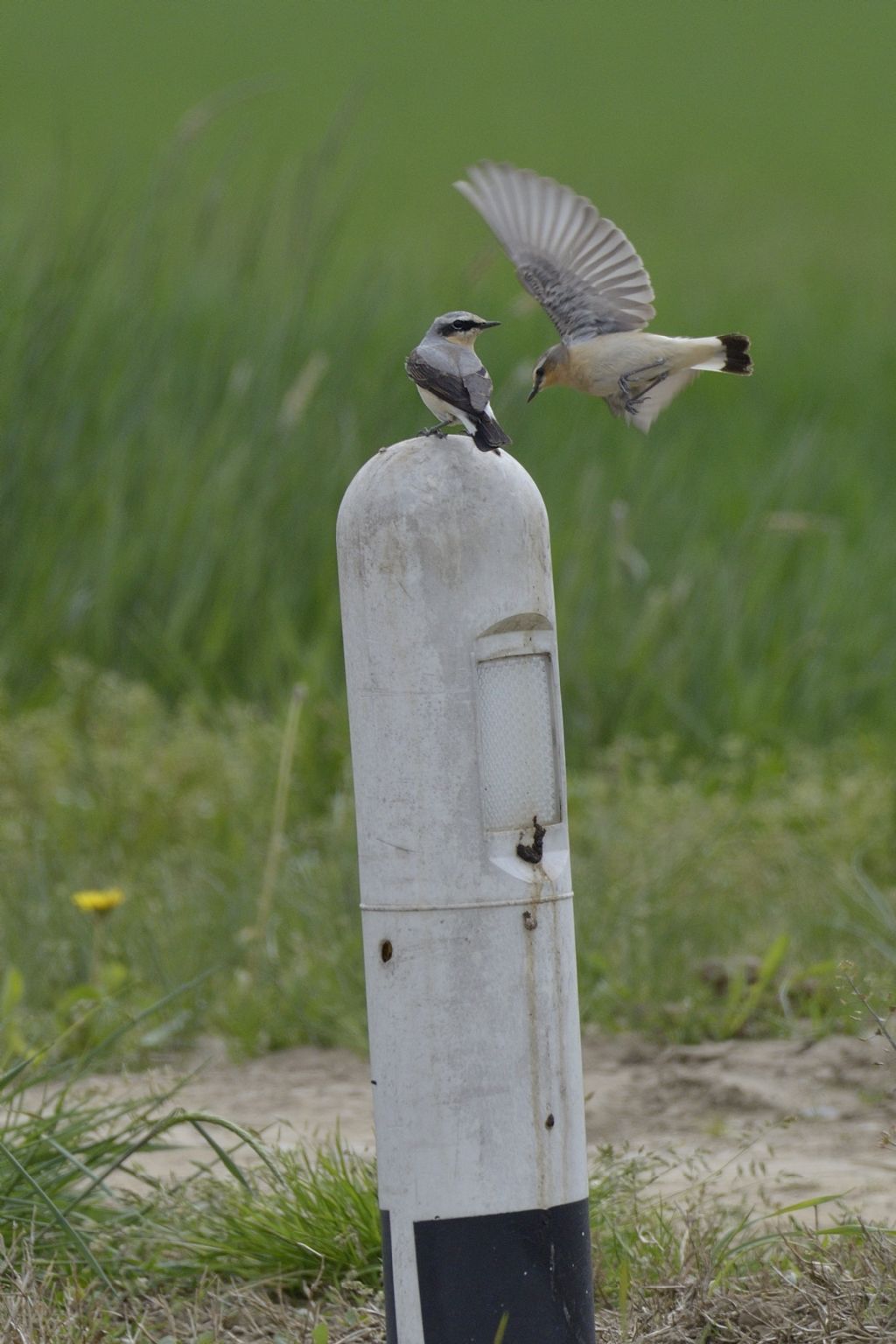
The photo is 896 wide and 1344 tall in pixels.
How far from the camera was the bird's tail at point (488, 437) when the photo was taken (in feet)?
6.95

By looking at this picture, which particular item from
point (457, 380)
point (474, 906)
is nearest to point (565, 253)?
point (457, 380)

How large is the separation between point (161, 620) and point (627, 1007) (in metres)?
3.11

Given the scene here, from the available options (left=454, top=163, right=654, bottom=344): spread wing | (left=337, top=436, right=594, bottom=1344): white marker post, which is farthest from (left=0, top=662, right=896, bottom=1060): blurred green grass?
(left=454, top=163, right=654, bottom=344): spread wing

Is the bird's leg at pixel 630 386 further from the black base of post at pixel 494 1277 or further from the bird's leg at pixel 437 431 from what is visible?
the black base of post at pixel 494 1277

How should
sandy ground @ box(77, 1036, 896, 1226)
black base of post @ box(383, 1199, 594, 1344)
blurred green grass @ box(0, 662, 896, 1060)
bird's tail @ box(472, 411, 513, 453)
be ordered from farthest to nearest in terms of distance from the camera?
blurred green grass @ box(0, 662, 896, 1060)
sandy ground @ box(77, 1036, 896, 1226)
bird's tail @ box(472, 411, 513, 453)
black base of post @ box(383, 1199, 594, 1344)

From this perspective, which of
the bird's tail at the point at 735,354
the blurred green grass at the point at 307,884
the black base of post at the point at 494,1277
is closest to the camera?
the black base of post at the point at 494,1277

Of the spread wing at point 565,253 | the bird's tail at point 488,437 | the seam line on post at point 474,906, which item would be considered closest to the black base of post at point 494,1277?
the seam line on post at point 474,906

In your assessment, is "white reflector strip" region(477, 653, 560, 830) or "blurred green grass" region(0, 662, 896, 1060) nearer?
"white reflector strip" region(477, 653, 560, 830)

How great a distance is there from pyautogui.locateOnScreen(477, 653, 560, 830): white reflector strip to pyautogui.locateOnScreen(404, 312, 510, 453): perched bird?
10.8 inches

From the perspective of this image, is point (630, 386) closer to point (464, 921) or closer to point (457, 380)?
point (457, 380)

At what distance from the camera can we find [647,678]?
646 cm

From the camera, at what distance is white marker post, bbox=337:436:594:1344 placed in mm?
2014

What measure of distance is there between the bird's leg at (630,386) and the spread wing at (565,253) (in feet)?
0.22

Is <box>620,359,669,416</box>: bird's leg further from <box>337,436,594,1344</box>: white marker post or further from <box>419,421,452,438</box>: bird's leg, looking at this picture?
<box>337,436,594,1344</box>: white marker post
